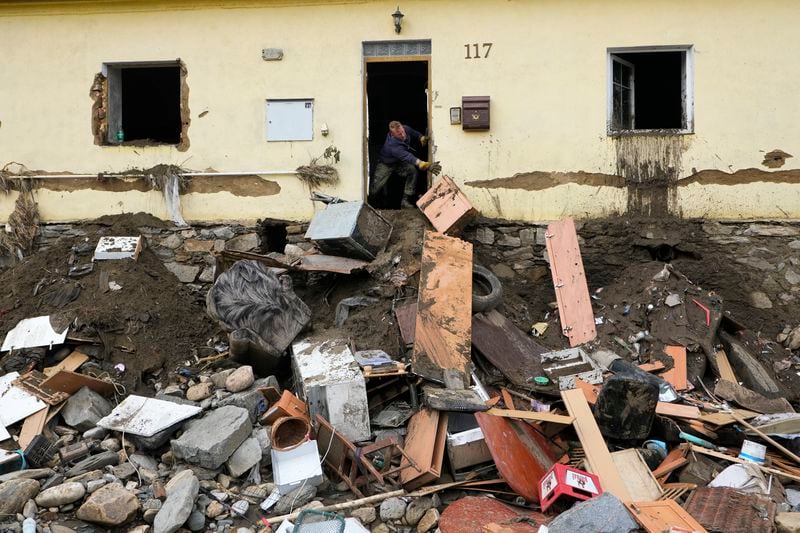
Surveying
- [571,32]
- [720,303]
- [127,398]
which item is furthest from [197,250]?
[720,303]

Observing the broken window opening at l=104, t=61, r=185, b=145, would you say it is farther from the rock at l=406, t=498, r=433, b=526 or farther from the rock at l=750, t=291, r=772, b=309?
the rock at l=750, t=291, r=772, b=309

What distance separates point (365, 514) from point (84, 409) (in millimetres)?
2807

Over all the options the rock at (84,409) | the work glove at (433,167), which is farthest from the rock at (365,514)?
the work glove at (433,167)

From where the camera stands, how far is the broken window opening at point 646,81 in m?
7.78

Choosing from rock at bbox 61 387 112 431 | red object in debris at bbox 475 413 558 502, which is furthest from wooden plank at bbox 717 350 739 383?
rock at bbox 61 387 112 431

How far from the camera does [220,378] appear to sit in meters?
5.80

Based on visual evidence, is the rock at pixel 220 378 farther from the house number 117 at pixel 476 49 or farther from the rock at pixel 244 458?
the house number 117 at pixel 476 49

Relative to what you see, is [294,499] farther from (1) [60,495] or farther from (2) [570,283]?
(2) [570,283]

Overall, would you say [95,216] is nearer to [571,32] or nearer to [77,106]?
[77,106]

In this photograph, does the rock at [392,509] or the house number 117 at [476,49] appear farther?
A: the house number 117 at [476,49]

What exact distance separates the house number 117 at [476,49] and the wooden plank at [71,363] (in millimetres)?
5747

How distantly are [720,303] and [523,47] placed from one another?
13.0 feet

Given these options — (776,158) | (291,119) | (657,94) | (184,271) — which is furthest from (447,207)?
(657,94)

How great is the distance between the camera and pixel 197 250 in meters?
7.98
